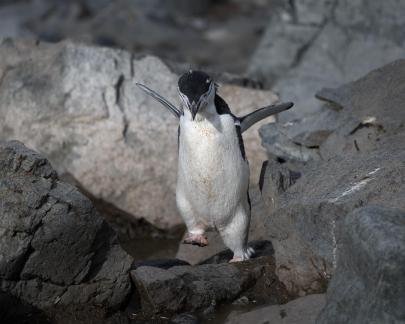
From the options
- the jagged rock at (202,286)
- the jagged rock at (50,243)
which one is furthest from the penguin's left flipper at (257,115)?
the jagged rock at (50,243)

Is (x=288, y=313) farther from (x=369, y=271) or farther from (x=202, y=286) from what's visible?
(x=369, y=271)

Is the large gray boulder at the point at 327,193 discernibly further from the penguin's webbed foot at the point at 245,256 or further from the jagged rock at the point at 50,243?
the jagged rock at the point at 50,243

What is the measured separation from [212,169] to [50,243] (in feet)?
3.91

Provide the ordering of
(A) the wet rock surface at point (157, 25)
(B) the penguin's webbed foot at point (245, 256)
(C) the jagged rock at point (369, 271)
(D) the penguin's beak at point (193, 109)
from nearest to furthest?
(C) the jagged rock at point (369, 271) → (D) the penguin's beak at point (193, 109) → (B) the penguin's webbed foot at point (245, 256) → (A) the wet rock surface at point (157, 25)

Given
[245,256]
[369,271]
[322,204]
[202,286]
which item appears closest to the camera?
[369,271]

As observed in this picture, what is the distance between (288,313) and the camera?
4.77 meters

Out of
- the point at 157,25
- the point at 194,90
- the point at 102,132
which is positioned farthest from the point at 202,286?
the point at 157,25

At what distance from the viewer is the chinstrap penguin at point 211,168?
539 centimetres

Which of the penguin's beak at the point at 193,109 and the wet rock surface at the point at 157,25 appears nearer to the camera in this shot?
the penguin's beak at the point at 193,109

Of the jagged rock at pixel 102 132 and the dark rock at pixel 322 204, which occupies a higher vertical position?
the dark rock at pixel 322 204

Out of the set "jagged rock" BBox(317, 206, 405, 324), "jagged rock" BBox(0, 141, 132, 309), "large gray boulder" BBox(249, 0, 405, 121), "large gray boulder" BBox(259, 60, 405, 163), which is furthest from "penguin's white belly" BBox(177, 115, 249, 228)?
"large gray boulder" BBox(249, 0, 405, 121)

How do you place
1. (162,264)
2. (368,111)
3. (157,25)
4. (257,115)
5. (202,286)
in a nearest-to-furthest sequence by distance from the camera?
(202,286), (162,264), (257,115), (368,111), (157,25)

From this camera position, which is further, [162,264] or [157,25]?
[157,25]

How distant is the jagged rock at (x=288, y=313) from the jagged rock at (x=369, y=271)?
1.72 ft
